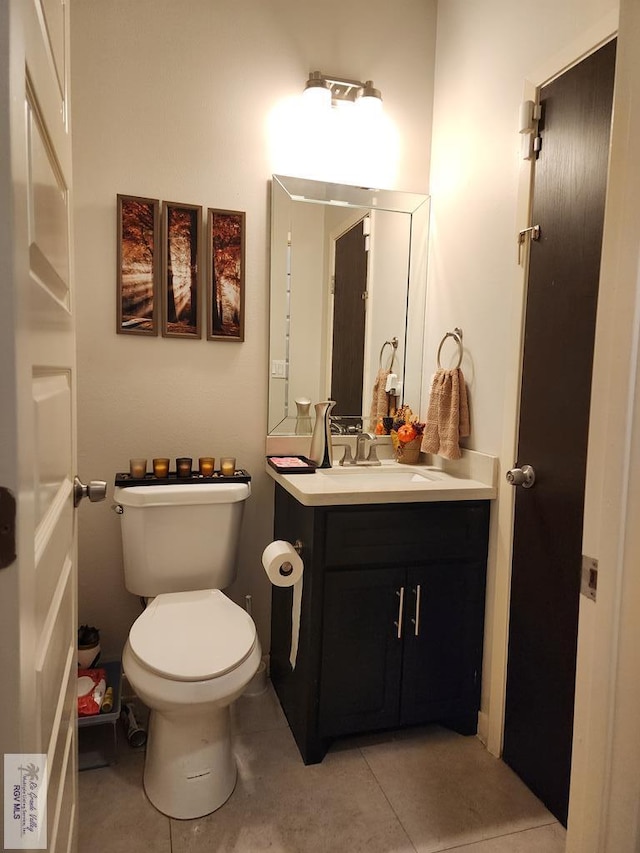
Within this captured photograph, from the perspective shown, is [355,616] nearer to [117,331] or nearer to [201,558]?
[201,558]

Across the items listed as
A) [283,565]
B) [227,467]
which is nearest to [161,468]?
[227,467]

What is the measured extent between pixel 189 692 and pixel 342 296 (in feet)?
5.13

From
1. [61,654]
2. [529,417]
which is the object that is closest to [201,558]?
[61,654]

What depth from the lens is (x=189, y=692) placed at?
1.40 meters

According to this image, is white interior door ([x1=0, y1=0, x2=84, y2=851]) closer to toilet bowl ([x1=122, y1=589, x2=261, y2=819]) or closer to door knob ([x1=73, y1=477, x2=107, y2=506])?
door knob ([x1=73, y1=477, x2=107, y2=506])

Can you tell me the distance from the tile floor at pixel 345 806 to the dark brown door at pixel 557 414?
0.47ft

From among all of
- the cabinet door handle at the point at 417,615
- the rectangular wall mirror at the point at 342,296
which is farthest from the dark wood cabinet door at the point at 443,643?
the rectangular wall mirror at the point at 342,296

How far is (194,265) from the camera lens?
6.64 feet

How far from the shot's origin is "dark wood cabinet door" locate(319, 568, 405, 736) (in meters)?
1.71

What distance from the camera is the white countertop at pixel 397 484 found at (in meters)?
1.66

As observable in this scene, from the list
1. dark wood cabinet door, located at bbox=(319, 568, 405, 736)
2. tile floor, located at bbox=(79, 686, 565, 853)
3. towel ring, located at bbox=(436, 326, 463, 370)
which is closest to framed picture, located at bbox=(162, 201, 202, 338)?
towel ring, located at bbox=(436, 326, 463, 370)

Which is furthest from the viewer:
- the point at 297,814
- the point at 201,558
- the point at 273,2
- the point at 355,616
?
the point at 273,2

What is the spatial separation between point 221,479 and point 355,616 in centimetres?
67

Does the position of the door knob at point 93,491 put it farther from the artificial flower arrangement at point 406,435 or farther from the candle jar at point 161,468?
the artificial flower arrangement at point 406,435
